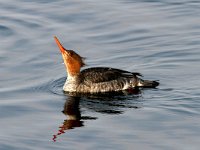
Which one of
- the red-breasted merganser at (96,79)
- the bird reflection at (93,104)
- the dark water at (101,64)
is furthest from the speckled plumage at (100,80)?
the dark water at (101,64)

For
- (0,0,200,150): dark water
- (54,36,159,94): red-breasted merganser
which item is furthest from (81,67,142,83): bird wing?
(0,0,200,150): dark water

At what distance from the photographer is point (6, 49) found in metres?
21.7

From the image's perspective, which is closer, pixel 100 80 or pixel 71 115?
pixel 71 115

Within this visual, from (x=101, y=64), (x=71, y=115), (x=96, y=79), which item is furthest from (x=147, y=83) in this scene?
(x=71, y=115)

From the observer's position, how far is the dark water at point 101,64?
15.1 metres

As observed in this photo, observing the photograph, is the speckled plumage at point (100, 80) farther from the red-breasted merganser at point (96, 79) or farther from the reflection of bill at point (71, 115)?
the reflection of bill at point (71, 115)

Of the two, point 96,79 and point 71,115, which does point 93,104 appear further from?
point 96,79

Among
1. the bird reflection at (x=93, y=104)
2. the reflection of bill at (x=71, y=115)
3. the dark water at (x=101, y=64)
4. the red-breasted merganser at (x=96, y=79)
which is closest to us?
the dark water at (x=101, y=64)

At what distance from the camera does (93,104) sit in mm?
17641

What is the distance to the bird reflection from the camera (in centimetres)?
1635

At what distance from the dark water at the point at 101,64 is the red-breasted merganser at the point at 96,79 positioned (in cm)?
39

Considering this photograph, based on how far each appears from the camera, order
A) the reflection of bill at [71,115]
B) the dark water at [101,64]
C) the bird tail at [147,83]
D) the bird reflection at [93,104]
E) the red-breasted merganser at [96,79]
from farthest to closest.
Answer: the red-breasted merganser at [96,79], the bird tail at [147,83], the bird reflection at [93,104], the reflection of bill at [71,115], the dark water at [101,64]

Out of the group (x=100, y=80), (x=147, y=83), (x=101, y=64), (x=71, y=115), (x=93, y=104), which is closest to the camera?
(x=71, y=115)

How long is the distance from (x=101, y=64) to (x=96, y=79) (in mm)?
1830
